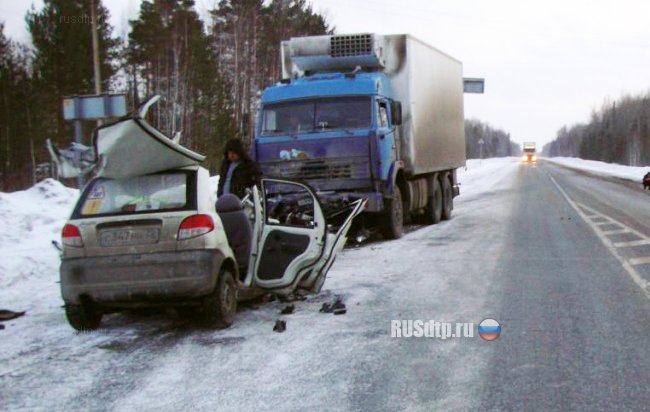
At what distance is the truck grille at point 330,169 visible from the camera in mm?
11141

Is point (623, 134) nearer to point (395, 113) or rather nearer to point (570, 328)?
point (395, 113)

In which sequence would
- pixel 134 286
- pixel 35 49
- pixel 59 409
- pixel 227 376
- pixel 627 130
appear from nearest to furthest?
pixel 59 409, pixel 227 376, pixel 134 286, pixel 35 49, pixel 627 130

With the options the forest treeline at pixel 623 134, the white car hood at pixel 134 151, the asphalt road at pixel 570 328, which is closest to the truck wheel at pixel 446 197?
the asphalt road at pixel 570 328

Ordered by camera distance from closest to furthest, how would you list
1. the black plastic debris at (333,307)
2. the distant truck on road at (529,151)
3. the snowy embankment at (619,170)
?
the black plastic debris at (333,307) → the snowy embankment at (619,170) → the distant truck on road at (529,151)

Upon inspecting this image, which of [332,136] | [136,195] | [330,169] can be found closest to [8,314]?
[136,195]

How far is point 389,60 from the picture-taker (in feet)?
42.3

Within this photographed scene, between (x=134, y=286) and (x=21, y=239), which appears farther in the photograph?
(x=21, y=239)

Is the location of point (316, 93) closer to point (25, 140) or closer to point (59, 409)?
point (59, 409)

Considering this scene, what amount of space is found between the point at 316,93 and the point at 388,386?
8.07m

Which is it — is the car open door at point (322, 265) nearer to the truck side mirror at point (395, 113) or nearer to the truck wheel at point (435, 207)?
the truck side mirror at point (395, 113)

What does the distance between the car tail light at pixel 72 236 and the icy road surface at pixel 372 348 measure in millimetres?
842

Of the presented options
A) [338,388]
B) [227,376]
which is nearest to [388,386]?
[338,388]

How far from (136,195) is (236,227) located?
116cm

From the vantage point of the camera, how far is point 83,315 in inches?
230
